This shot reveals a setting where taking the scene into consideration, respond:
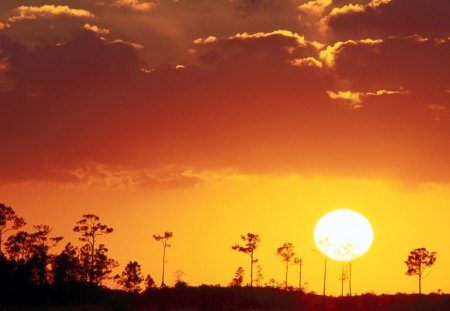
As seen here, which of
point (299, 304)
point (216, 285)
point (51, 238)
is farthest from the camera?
point (51, 238)

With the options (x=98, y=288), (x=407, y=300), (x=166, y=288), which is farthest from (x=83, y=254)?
(x=407, y=300)

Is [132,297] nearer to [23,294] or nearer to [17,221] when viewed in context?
[23,294]

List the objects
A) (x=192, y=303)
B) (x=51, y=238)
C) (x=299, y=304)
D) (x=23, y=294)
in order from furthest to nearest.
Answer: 1. (x=51, y=238)
2. (x=299, y=304)
3. (x=192, y=303)
4. (x=23, y=294)

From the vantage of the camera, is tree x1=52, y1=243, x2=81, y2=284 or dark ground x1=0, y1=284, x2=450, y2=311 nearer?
dark ground x1=0, y1=284, x2=450, y2=311

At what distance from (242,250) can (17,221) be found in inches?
1595

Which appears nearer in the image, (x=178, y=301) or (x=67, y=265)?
(x=178, y=301)

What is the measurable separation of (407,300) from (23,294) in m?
53.5

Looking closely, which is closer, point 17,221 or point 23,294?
point 23,294

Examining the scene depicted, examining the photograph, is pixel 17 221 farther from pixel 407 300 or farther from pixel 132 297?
pixel 407 300

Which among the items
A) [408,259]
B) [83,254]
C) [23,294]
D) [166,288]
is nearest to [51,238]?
[83,254]

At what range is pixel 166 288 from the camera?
123062 mm

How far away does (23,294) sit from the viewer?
314ft

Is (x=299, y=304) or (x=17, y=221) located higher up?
(x=17, y=221)

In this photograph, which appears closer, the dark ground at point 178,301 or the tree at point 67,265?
the dark ground at point 178,301
